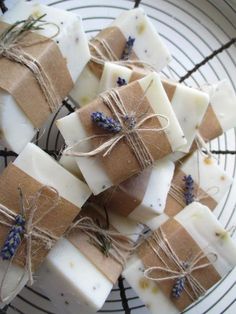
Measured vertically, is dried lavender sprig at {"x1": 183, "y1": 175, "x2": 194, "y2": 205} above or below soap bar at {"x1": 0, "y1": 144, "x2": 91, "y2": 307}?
above

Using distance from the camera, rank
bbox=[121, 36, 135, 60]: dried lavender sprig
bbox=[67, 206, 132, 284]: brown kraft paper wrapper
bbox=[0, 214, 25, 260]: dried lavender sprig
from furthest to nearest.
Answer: bbox=[121, 36, 135, 60]: dried lavender sprig < bbox=[67, 206, 132, 284]: brown kraft paper wrapper < bbox=[0, 214, 25, 260]: dried lavender sprig

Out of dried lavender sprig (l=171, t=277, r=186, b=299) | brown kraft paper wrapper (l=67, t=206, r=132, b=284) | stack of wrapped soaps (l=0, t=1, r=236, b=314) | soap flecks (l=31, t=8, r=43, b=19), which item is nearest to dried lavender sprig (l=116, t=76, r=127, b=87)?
stack of wrapped soaps (l=0, t=1, r=236, b=314)

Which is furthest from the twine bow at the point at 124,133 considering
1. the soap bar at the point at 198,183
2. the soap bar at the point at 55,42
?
the soap bar at the point at 198,183

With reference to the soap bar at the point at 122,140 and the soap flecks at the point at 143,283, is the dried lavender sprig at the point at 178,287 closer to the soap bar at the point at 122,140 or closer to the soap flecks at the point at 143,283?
the soap flecks at the point at 143,283

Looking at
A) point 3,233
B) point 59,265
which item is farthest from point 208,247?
point 3,233

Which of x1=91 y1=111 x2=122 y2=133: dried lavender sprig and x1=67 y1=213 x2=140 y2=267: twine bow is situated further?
x1=67 y1=213 x2=140 y2=267: twine bow

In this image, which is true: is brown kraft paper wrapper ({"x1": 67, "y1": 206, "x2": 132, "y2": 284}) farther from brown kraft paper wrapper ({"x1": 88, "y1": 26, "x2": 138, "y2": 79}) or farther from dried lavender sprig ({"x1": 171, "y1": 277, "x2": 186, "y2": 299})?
brown kraft paper wrapper ({"x1": 88, "y1": 26, "x2": 138, "y2": 79})

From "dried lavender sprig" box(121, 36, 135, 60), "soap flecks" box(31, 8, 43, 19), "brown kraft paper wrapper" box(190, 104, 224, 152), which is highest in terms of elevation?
"dried lavender sprig" box(121, 36, 135, 60)

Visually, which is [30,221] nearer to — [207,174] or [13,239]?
[13,239]
